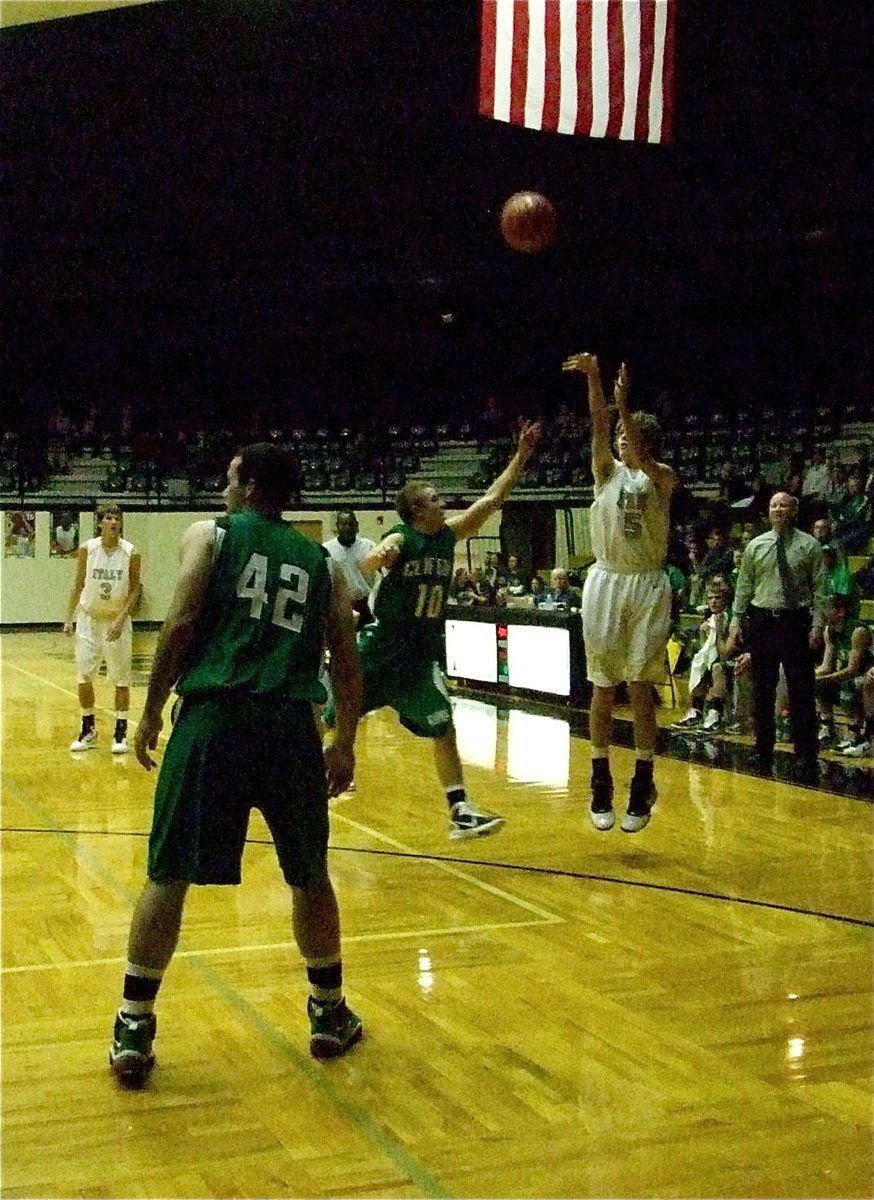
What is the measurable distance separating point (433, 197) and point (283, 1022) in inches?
731

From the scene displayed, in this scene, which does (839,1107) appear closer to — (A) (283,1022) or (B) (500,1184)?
(B) (500,1184)

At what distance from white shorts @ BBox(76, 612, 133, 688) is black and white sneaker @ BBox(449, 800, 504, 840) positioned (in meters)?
4.14

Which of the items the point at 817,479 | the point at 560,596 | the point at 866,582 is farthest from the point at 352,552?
the point at 817,479

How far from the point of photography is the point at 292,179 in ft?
65.1

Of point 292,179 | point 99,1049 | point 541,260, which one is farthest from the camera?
point 541,260

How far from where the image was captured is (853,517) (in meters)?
13.7

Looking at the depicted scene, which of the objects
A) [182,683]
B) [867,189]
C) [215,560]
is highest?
[867,189]

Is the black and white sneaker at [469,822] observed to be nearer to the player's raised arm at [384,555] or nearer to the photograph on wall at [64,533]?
the player's raised arm at [384,555]

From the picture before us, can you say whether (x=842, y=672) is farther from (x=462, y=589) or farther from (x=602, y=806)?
(x=462, y=589)

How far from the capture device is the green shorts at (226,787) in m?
3.59

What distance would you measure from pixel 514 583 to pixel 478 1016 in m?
13.7

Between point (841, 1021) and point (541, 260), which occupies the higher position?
point (541, 260)

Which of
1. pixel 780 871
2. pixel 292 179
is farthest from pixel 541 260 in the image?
pixel 780 871

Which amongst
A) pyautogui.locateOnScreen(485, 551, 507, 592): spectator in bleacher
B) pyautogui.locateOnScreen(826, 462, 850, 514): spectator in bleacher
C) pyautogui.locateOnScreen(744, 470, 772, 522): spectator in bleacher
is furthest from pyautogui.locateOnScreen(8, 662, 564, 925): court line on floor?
pyautogui.locateOnScreen(485, 551, 507, 592): spectator in bleacher
